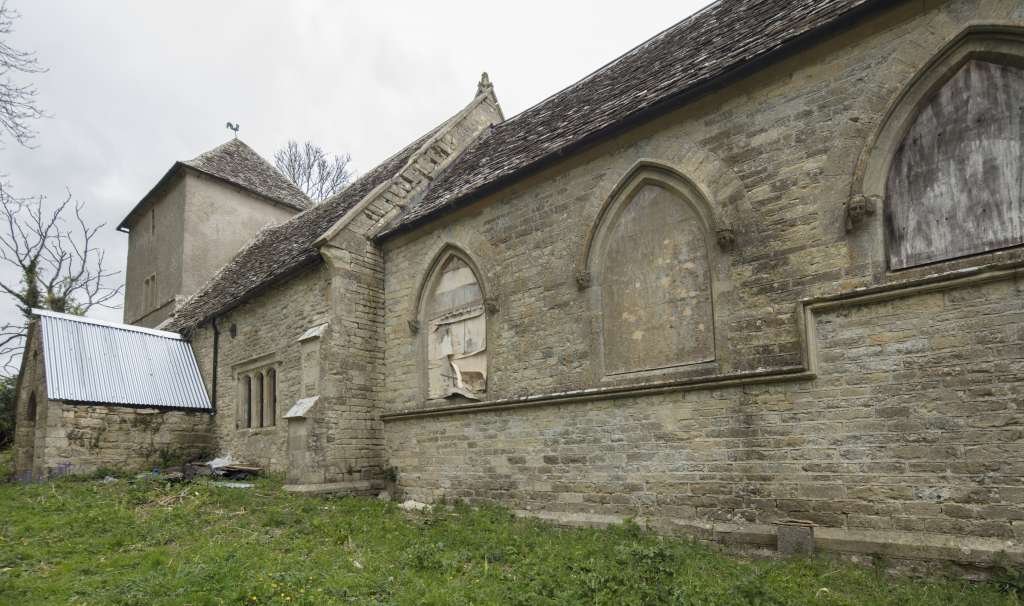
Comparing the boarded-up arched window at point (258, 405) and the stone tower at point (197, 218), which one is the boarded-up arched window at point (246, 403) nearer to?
the boarded-up arched window at point (258, 405)

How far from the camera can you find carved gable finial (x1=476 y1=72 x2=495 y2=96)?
15.7 m

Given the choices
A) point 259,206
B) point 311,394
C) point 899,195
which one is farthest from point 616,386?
point 259,206

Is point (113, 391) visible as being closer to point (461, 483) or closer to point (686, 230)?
point (461, 483)

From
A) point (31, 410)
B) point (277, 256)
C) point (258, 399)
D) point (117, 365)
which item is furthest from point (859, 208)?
point (31, 410)

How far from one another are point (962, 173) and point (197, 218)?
24056 millimetres

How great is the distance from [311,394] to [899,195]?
9.97 metres

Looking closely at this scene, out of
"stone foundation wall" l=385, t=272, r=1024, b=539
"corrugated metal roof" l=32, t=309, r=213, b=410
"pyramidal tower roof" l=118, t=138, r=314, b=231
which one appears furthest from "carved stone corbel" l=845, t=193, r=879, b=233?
"pyramidal tower roof" l=118, t=138, r=314, b=231

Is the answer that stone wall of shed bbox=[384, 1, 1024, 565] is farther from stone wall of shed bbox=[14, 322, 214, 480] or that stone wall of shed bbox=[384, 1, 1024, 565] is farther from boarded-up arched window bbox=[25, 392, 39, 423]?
boarded-up arched window bbox=[25, 392, 39, 423]

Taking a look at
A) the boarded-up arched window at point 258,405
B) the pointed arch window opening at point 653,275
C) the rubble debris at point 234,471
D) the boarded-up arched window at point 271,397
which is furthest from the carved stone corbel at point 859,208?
the boarded-up arched window at point 258,405

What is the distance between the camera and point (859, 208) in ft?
20.8

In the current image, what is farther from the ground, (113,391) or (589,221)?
(589,221)

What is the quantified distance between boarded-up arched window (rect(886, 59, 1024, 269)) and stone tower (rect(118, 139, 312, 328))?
2315 centimetres

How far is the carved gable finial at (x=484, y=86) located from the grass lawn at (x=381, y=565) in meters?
10.6

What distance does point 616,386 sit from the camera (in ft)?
27.0
